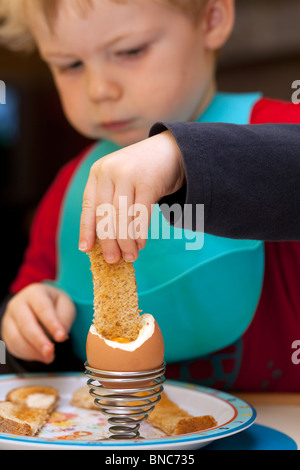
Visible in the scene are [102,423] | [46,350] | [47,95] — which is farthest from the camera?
[47,95]

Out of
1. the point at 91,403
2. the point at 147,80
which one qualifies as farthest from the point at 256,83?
the point at 91,403

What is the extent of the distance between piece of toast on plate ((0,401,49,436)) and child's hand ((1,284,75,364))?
0.10m

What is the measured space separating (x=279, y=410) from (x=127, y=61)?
413mm

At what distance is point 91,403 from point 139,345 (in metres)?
0.17

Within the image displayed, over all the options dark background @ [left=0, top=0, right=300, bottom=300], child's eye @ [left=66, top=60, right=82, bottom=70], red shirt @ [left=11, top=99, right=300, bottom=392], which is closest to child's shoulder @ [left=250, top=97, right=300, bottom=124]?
red shirt @ [left=11, top=99, right=300, bottom=392]

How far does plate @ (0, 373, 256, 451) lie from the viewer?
1.42ft

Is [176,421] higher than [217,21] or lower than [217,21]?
lower

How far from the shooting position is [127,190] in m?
0.43

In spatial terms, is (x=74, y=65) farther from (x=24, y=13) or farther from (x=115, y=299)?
(x=115, y=299)

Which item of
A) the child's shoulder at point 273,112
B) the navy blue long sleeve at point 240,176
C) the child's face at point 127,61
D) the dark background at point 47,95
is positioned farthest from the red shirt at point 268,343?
the dark background at point 47,95

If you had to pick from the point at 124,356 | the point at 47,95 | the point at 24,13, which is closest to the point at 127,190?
the point at 124,356

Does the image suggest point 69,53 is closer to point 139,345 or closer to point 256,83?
point 139,345

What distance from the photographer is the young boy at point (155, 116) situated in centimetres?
67

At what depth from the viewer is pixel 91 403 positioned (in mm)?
583
